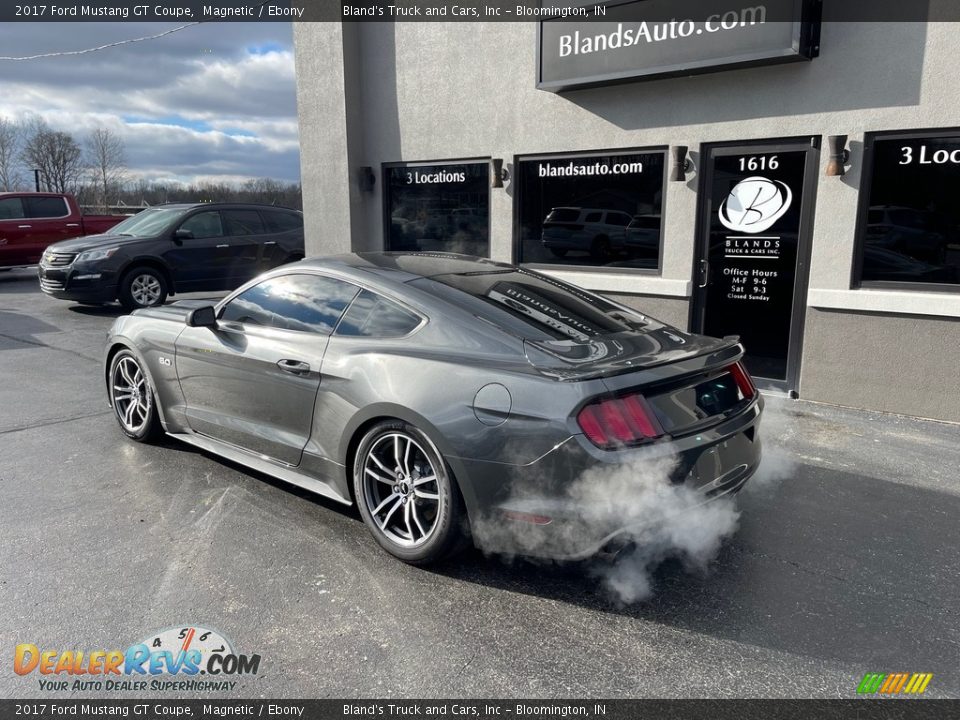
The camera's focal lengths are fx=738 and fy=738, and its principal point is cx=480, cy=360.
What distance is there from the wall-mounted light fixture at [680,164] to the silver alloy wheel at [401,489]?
4.92 meters

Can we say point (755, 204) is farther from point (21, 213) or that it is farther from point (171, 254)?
point (21, 213)

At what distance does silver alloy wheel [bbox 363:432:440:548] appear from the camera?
3.46m

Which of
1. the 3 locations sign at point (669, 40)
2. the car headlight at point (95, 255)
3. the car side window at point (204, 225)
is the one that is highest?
the 3 locations sign at point (669, 40)

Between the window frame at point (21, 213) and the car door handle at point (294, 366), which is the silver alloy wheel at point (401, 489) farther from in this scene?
the window frame at point (21, 213)

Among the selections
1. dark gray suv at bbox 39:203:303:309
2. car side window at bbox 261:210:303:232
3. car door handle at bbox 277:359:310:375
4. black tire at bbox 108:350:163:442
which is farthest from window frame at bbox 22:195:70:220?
car door handle at bbox 277:359:310:375

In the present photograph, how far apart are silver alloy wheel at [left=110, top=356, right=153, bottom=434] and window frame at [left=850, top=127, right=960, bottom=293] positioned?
5841 mm

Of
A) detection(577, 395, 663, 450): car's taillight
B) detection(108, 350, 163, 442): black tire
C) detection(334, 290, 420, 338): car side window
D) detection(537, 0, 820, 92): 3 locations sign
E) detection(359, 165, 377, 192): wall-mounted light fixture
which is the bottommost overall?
detection(108, 350, 163, 442): black tire

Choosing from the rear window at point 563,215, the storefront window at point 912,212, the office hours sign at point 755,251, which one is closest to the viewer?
the storefront window at point 912,212

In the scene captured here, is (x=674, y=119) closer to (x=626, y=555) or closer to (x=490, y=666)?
(x=626, y=555)

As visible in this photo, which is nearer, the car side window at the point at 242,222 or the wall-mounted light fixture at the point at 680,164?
the wall-mounted light fixture at the point at 680,164

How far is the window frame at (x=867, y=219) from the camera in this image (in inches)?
239

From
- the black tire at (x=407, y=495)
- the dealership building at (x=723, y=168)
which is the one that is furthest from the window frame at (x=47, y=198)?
the black tire at (x=407, y=495)

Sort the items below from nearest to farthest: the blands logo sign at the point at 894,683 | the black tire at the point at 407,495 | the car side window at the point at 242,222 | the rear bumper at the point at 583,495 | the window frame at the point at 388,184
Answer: the blands logo sign at the point at 894,683 < the rear bumper at the point at 583,495 < the black tire at the point at 407,495 < the window frame at the point at 388,184 < the car side window at the point at 242,222

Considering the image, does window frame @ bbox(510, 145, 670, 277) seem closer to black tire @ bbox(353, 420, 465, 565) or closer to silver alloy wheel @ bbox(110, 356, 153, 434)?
silver alloy wheel @ bbox(110, 356, 153, 434)
